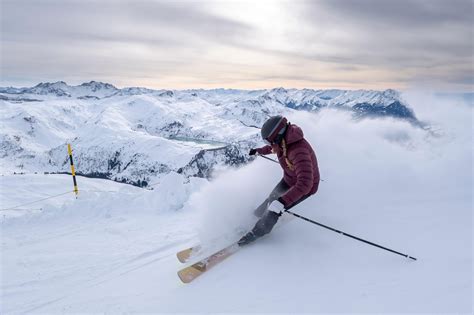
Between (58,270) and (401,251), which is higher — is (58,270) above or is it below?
below

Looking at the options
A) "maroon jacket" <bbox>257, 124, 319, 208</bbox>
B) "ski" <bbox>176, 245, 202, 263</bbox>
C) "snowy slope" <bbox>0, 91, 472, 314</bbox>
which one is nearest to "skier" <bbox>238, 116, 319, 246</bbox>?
"maroon jacket" <bbox>257, 124, 319, 208</bbox>

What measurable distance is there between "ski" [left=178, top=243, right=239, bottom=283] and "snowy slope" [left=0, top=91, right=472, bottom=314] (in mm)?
184

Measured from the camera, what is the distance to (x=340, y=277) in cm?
479

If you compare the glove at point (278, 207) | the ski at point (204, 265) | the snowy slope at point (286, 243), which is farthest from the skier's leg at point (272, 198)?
the glove at point (278, 207)

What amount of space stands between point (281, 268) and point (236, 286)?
83cm

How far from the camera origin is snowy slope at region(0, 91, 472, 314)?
4.56 meters

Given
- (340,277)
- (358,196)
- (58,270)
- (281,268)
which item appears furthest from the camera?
(358,196)

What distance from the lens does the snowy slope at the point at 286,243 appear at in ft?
15.0

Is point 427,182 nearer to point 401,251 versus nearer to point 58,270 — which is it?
point 401,251

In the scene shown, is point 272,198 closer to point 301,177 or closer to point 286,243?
point 286,243

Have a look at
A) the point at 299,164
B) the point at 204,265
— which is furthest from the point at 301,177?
the point at 204,265

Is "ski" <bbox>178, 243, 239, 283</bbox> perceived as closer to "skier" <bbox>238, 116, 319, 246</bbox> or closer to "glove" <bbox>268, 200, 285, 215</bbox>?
"skier" <bbox>238, 116, 319, 246</bbox>

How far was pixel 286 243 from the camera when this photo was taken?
19.1ft

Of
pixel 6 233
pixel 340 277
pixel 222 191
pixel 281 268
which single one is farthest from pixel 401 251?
pixel 6 233
